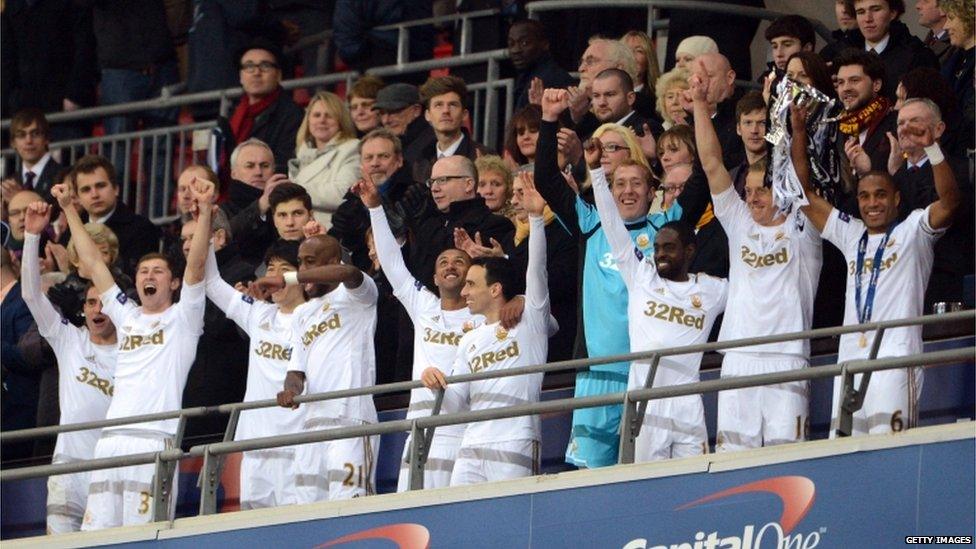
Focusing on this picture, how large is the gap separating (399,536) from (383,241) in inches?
65.8

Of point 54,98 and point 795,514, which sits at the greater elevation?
point 54,98

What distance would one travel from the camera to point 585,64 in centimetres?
1354

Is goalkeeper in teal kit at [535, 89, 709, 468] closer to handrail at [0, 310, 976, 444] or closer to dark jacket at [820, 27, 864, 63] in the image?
handrail at [0, 310, 976, 444]

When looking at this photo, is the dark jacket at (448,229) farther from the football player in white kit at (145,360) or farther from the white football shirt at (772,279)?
the white football shirt at (772,279)

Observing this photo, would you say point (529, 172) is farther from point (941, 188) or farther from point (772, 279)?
point (941, 188)

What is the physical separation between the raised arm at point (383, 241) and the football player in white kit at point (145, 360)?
879mm

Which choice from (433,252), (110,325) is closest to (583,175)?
(433,252)

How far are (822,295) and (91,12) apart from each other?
8187 millimetres

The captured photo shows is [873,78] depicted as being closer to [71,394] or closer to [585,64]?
[585,64]

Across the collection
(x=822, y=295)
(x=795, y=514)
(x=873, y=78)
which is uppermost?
(x=873, y=78)

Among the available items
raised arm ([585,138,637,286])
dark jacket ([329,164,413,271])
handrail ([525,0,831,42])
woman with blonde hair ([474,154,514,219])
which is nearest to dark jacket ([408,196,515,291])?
woman with blonde hair ([474,154,514,219])

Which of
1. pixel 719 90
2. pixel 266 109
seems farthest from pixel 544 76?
pixel 266 109

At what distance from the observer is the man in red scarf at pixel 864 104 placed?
39.9 ft

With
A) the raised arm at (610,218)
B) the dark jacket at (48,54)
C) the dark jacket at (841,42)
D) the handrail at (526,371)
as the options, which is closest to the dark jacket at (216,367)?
the handrail at (526,371)
